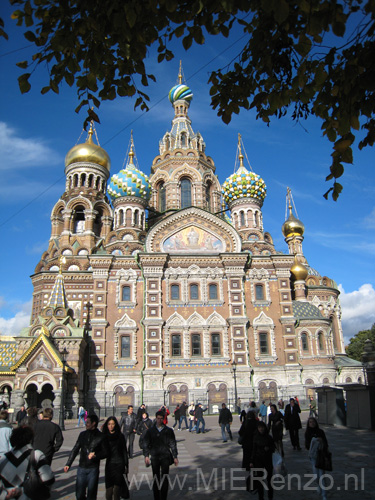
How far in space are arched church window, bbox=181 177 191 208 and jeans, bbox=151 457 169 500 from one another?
3010cm

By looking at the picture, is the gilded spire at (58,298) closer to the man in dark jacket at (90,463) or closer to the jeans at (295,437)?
the jeans at (295,437)

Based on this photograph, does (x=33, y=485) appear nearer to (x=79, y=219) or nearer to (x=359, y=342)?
(x=79, y=219)

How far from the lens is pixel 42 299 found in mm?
33969

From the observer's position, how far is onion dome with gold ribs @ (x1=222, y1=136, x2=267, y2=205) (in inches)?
1409

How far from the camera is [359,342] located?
60000 mm

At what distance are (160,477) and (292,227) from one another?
125ft

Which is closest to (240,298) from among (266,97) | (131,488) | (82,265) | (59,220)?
(82,265)

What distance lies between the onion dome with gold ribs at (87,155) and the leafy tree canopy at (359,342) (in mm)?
40617

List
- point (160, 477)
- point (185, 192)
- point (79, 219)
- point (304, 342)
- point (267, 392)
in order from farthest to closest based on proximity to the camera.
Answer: point (79, 219)
point (185, 192)
point (304, 342)
point (267, 392)
point (160, 477)

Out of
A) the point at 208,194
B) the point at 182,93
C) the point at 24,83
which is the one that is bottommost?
the point at 24,83

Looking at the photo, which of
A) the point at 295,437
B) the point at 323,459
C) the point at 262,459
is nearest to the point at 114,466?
the point at 262,459

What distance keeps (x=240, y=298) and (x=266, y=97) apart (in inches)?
947

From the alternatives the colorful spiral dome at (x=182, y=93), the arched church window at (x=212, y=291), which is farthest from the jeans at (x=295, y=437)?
the colorful spiral dome at (x=182, y=93)

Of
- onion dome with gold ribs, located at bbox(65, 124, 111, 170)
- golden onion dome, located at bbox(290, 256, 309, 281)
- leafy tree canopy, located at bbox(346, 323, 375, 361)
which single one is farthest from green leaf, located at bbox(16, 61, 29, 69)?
leafy tree canopy, located at bbox(346, 323, 375, 361)
